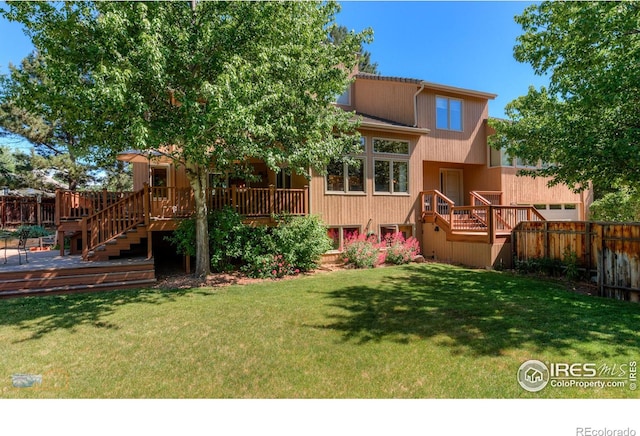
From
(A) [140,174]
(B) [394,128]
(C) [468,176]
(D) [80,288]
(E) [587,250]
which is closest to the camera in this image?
(D) [80,288]

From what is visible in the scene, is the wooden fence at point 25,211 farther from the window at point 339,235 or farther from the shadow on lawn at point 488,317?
the shadow on lawn at point 488,317

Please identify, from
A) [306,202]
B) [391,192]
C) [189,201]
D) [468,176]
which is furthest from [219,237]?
[468,176]

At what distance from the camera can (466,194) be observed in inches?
689

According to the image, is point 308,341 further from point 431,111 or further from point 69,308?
point 431,111

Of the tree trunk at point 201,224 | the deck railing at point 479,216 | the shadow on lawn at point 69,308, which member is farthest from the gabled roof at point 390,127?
the shadow on lawn at point 69,308

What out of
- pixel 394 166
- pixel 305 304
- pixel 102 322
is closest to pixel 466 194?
pixel 394 166

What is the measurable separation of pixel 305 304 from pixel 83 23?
308 inches

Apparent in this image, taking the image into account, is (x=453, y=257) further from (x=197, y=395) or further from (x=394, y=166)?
(x=197, y=395)

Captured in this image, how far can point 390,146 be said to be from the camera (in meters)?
13.7

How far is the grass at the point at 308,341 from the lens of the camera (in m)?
3.61

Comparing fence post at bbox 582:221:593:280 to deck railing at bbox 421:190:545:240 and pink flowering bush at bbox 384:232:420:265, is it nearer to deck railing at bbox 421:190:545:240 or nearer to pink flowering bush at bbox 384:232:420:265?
deck railing at bbox 421:190:545:240

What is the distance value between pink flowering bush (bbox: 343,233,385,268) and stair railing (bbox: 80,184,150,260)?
6799mm

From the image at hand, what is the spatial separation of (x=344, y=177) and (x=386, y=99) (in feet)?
17.2

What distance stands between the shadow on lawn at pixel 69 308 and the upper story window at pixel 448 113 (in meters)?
13.4
